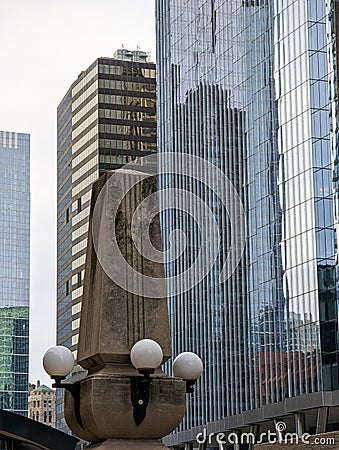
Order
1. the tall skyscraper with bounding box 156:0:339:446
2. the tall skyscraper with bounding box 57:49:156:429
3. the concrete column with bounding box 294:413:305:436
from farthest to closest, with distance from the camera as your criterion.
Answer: the tall skyscraper with bounding box 57:49:156:429, the concrete column with bounding box 294:413:305:436, the tall skyscraper with bounding box 156:0:339:446

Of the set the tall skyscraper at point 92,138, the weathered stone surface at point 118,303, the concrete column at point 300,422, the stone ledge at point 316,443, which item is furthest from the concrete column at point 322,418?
the tall skyscraper at point 92,138

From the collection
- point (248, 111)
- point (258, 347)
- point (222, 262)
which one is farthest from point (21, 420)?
point (222, 262)

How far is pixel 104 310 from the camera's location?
37.7ft

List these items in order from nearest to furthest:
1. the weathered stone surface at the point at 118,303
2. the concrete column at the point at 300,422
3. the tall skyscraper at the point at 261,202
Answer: the weathered stone surface at the point at 118,303 < the tall skyscraper at the point at 261,202 < the concrete column at the point at 300,422

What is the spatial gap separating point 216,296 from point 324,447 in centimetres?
6069

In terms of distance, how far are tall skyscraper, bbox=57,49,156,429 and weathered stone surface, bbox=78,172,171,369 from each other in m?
121

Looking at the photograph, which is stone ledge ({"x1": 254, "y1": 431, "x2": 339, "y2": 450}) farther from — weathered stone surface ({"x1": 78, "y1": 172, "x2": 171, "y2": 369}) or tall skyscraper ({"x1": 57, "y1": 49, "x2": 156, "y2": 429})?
tall skyscraper ({"x1": 57, "y1": 49, "x2": 156, "y2": 429})

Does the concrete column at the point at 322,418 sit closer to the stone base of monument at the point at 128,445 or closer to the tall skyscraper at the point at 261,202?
the tall skyscraper at the point at 261,202

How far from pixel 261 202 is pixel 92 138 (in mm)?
76497

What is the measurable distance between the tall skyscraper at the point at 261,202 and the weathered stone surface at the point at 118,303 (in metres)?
44.5

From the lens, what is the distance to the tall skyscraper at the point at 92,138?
449ft

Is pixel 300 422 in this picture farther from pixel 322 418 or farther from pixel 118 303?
pixel 118 303

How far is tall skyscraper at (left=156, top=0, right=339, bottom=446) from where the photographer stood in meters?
57.7

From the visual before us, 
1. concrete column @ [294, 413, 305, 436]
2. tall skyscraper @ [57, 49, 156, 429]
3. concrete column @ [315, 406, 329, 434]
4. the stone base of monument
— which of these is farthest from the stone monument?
tall skyscraper @ [57, 49, 156, 429]
